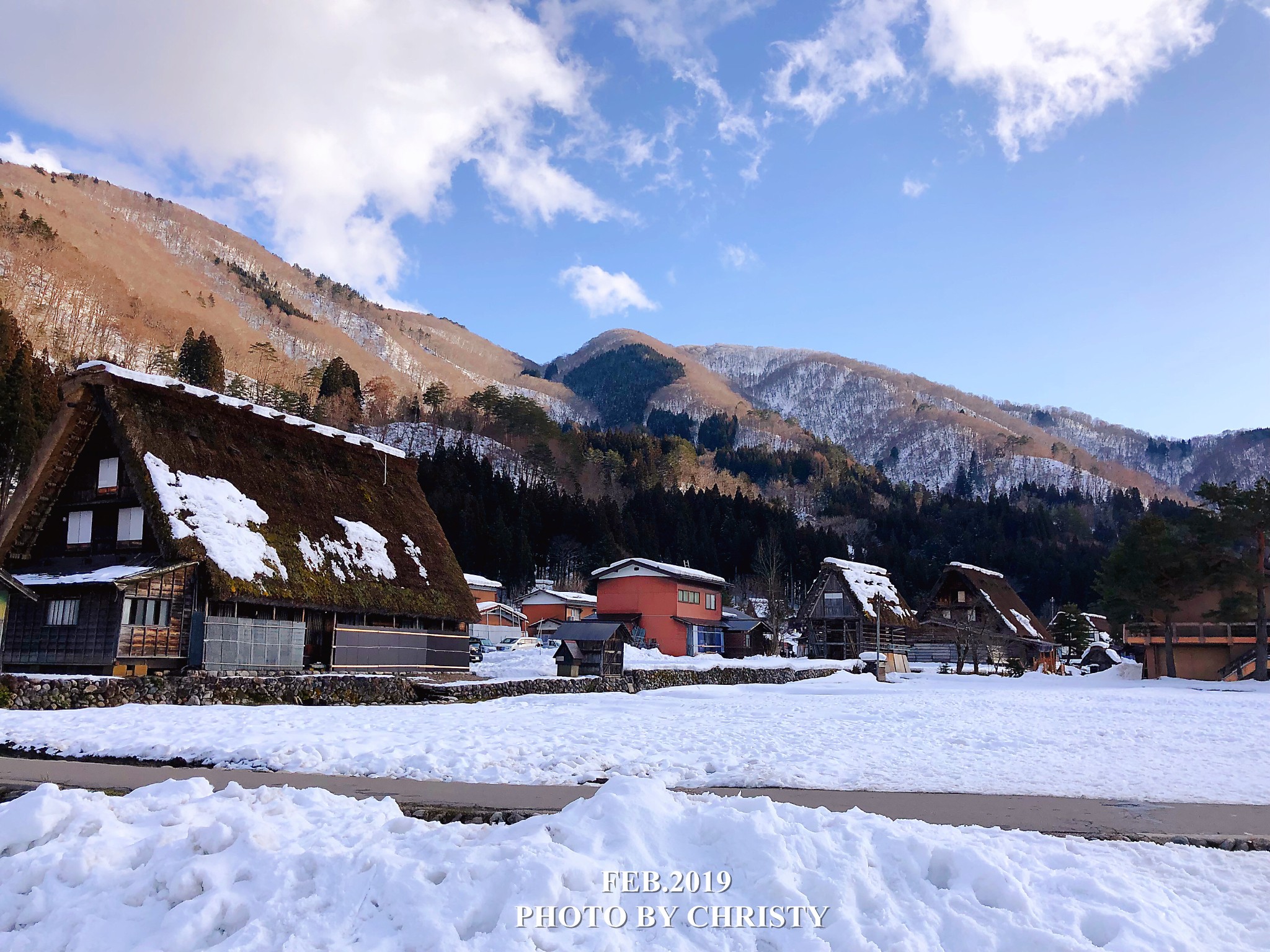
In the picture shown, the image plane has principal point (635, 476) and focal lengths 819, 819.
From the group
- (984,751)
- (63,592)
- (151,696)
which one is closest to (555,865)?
(984,751)

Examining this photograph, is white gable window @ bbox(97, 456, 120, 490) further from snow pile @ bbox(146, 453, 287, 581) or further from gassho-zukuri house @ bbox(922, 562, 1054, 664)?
gassho-zukuri house @ bbox(922, 562, 1054, 664)

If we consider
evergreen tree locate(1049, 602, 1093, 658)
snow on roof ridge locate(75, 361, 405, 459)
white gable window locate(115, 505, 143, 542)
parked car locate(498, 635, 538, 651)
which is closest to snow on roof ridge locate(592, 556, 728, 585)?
parked car locate(498, 635, 538, 651)

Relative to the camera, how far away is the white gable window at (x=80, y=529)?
879 inches

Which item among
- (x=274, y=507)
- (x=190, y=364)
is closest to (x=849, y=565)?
(x=274, y=507)

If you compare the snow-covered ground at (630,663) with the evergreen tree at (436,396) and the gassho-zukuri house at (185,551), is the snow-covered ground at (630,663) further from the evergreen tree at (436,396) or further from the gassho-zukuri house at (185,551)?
the evergreen tree at (436,396)

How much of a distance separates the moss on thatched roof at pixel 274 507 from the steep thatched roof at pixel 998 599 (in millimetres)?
38550

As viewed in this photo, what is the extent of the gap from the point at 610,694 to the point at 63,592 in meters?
15.7

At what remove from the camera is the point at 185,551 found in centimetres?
2059

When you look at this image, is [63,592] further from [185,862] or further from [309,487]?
[185,862]

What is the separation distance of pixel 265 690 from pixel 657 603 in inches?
1284

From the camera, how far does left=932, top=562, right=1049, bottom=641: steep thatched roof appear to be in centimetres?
5547

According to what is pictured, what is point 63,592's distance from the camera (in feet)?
68.7

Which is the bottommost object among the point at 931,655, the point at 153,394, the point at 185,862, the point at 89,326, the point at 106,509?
the point at 931,655

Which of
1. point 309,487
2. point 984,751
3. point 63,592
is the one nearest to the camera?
point 984,751
